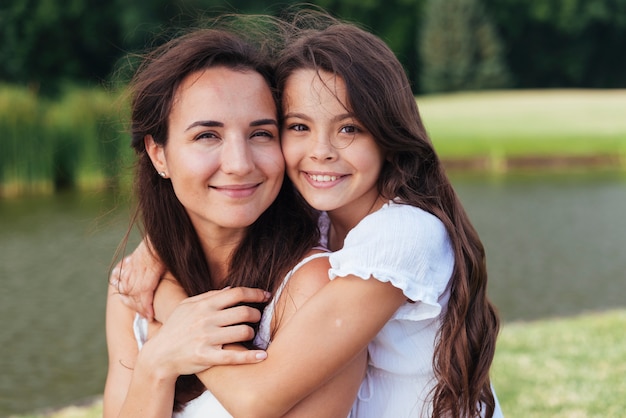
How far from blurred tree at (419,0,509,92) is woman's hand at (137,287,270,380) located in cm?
3706

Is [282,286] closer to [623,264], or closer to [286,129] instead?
[286,129]

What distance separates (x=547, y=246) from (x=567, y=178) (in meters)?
6.83

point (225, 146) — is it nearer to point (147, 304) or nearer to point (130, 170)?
point (147, 304)

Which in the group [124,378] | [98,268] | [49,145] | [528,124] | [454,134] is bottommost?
[528,124]

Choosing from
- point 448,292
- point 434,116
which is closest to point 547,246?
point 448,292

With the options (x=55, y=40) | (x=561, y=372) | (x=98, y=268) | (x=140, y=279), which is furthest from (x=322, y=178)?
(x=55, y=40)

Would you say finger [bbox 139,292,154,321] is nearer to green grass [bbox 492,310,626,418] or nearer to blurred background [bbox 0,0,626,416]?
blurred background [bbox 0,0,626,416]

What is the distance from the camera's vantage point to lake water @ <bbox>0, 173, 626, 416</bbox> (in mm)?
7605

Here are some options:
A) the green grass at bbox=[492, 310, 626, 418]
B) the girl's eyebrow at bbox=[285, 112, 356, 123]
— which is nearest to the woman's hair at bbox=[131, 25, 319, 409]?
the girl's eyebrow at bbox=[285, 112, 356, 123]

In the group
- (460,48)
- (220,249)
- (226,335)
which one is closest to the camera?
(226,335)

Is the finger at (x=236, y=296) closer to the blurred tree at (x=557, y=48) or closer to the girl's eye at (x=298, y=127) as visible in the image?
the girl's eye at (x=298, y=127)

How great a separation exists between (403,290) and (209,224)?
2.58ft

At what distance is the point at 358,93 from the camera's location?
2.58 metres

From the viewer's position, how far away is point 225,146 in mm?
2559
